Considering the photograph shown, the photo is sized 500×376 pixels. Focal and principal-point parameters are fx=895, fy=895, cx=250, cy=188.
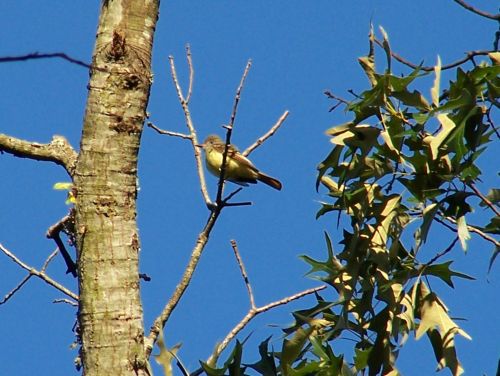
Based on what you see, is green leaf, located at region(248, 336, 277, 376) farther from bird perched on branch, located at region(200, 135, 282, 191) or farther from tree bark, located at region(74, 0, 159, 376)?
bird perched on branch, located at region(200, 135, 282, 191)

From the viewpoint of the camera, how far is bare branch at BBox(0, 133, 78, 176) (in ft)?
11.5

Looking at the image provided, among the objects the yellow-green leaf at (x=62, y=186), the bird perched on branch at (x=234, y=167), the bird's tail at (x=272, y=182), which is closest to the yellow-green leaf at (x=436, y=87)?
the yellow-green leaf at (x=62, y=186)

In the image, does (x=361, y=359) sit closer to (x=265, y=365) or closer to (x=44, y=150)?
(x=265, y=365)

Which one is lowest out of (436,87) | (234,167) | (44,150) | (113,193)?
(113,193)

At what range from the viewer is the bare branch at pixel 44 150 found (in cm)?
352

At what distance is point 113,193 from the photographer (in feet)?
10.8

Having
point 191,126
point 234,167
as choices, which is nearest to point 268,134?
point 191,126

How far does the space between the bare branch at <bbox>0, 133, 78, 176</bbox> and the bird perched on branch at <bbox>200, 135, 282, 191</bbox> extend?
4.60m

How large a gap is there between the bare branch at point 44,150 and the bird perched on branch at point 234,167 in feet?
15.1

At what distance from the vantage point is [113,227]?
10.7 ft

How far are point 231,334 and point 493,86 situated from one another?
1371mm

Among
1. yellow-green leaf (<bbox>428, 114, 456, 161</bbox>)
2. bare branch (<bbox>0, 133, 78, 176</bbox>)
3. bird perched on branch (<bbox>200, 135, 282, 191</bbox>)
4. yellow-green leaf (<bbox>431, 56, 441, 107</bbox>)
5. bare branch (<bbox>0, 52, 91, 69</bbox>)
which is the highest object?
bird perched on branch (<bbox>200, 135, 282, 191</bbox>)

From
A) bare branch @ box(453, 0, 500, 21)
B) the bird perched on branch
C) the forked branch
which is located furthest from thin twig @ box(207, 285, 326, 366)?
the bird perched on branch

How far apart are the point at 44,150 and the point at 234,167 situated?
4787 millimetres
